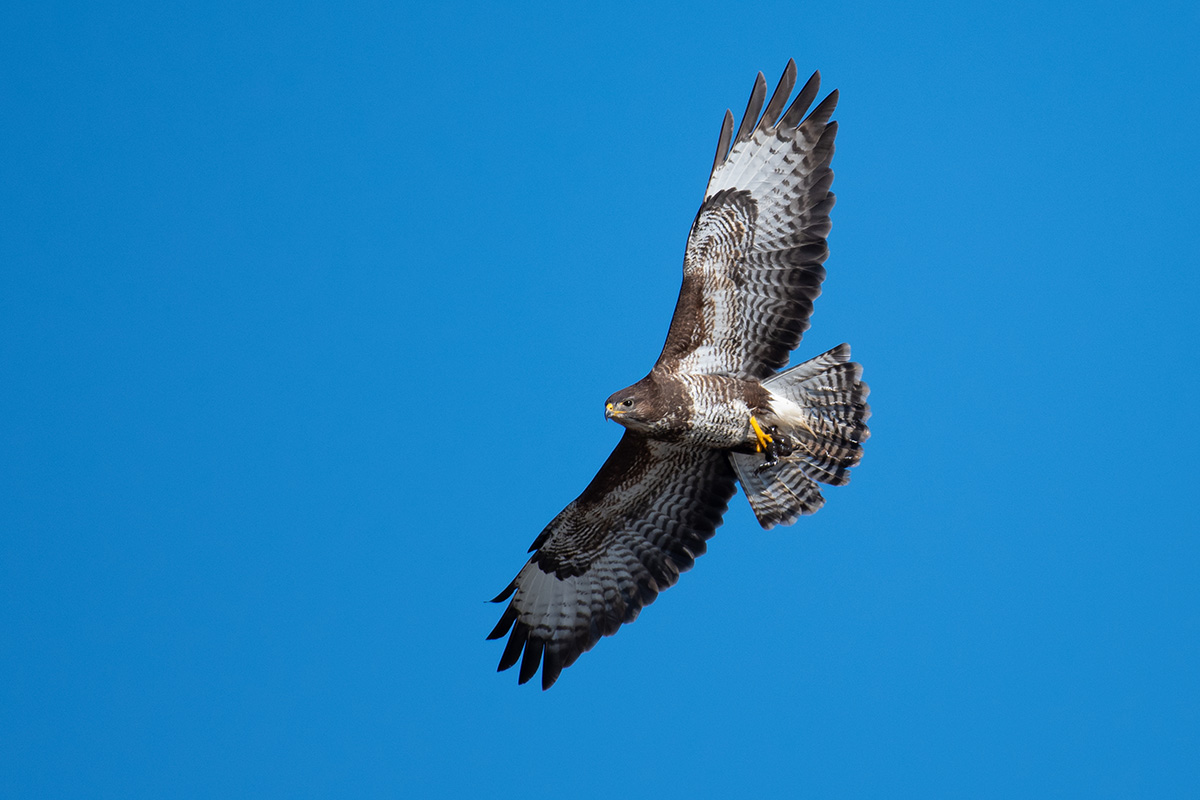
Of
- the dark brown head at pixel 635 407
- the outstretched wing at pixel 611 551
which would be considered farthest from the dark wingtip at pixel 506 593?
the dark brown head at pixel 635 407

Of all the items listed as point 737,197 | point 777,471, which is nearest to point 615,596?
point 777,471

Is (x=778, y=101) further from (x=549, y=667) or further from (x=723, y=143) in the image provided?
(x=549, y=667)

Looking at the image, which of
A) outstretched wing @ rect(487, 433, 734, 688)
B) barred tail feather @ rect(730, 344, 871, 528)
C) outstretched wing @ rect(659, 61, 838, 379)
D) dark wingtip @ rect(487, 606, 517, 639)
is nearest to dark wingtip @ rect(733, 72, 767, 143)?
outstretched wing @ rect(659, 61, 838, 379)

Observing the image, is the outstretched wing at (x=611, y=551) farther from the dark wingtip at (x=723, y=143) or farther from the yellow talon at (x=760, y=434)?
the dark wingtip at (x=723, y=143)

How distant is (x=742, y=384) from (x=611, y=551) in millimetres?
1489

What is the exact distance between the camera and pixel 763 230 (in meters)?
6.99

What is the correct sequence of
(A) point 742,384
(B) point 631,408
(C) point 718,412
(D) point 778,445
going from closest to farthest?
(B) point 631,408, (C) point 718,412, (A) point 742,384, (D) point 778,445

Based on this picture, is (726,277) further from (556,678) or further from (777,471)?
(556,678)

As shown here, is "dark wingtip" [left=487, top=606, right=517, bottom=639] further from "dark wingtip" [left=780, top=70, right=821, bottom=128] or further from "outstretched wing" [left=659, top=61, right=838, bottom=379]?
"dark wingtip" [left=780, top=70, right=821, bottom=128]

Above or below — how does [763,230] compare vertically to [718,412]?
above

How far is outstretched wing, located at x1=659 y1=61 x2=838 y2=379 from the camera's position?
6.98 meters

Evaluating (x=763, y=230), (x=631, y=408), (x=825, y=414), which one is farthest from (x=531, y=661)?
(x=763, y=230)

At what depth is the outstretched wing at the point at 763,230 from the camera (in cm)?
698

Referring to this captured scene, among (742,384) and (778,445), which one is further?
(778,445)
